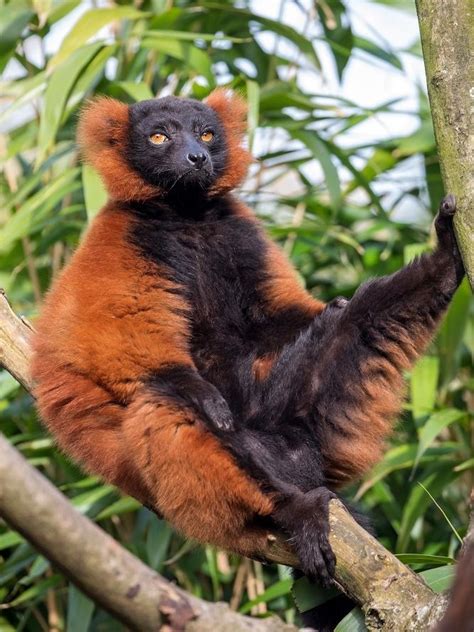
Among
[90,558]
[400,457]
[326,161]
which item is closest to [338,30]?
[326,161]

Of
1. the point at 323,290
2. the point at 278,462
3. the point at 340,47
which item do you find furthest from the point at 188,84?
the point at 278,462

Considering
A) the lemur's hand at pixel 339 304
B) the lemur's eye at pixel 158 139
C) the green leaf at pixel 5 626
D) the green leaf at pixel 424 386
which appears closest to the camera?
the lemur's hand at pixel 339 304

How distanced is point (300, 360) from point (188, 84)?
2719 mm

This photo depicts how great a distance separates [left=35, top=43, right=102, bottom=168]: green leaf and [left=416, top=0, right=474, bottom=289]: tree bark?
255 centimetres

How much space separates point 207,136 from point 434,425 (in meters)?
1.86

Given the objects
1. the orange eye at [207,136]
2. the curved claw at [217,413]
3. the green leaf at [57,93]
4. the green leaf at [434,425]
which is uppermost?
the green leaf at [57,93]

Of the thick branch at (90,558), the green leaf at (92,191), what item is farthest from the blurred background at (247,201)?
the thick branch at (90,558)

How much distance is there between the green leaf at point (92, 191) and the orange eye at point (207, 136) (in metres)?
0.61

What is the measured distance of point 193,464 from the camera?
10.9 feet

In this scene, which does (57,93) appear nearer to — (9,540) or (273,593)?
(9,540)

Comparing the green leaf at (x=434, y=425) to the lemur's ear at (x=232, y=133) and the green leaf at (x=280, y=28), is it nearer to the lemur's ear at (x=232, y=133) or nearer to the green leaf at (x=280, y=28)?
the lemur's ear at (x=232, y=133)

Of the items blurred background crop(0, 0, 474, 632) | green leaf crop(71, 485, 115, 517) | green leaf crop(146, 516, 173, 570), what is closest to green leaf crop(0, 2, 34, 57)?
blurred background crop(0, 0, 474, 632)

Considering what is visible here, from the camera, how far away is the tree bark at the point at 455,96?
3.01m

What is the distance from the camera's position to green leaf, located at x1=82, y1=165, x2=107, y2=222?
4.99 m
